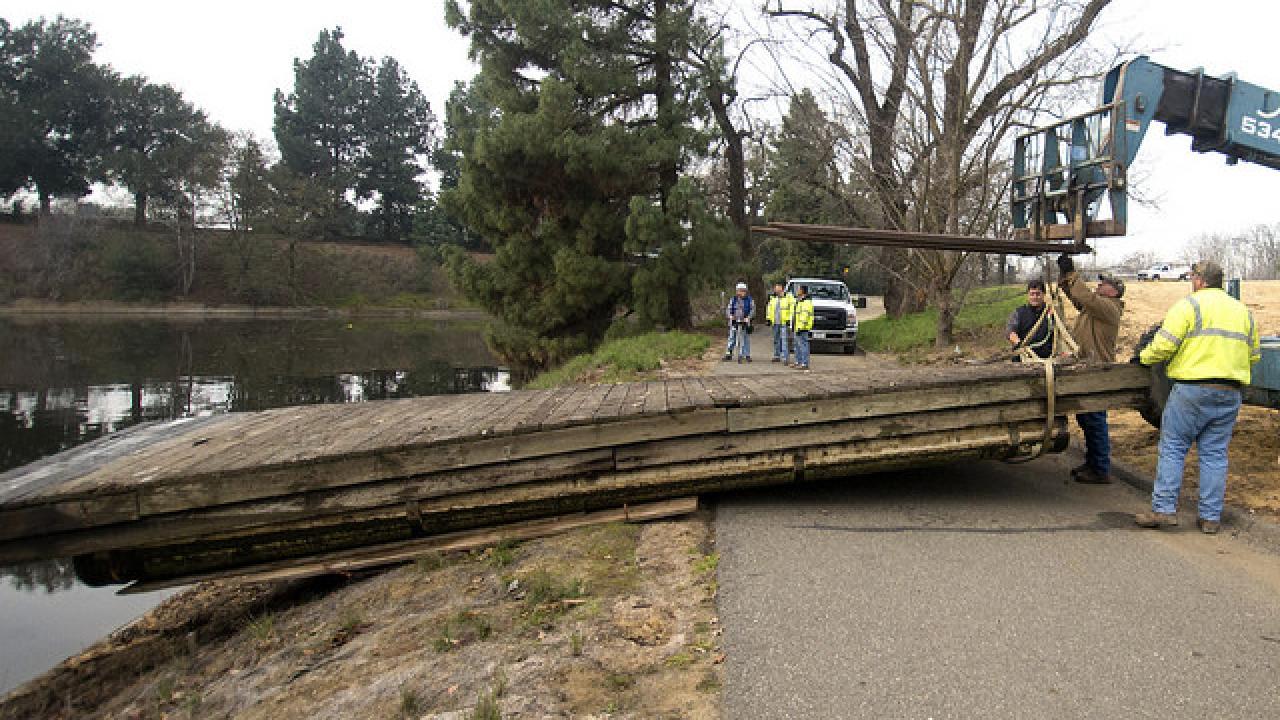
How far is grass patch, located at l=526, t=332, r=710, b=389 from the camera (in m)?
16.4

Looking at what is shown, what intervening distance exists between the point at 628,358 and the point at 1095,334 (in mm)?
11311

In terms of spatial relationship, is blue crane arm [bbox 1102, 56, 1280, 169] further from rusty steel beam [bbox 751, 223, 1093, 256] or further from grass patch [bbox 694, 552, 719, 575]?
grass patch [bbox 694, 552, 719, 575]

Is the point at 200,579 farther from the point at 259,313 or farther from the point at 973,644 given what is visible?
the point at 259,313

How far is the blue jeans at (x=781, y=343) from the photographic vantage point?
15516mm

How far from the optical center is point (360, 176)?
74.4m

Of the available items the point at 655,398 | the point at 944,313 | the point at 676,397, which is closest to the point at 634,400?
the point at 655,398

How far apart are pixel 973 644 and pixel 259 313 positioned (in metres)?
66.4

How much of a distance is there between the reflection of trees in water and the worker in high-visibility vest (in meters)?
11.8

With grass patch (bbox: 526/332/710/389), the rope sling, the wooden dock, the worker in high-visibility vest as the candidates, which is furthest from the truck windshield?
the wooden dock

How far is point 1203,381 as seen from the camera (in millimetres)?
5156

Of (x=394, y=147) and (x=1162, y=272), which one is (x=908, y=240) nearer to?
(x=1162, y=272)

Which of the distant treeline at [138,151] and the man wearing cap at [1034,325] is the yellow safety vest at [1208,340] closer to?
the man wearing cap at [1034,325]

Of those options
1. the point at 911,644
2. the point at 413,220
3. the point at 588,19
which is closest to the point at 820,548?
the point at 911,644

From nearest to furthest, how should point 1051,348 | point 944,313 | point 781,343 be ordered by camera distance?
point 1051,348 → point 781,343 → point 944,313
